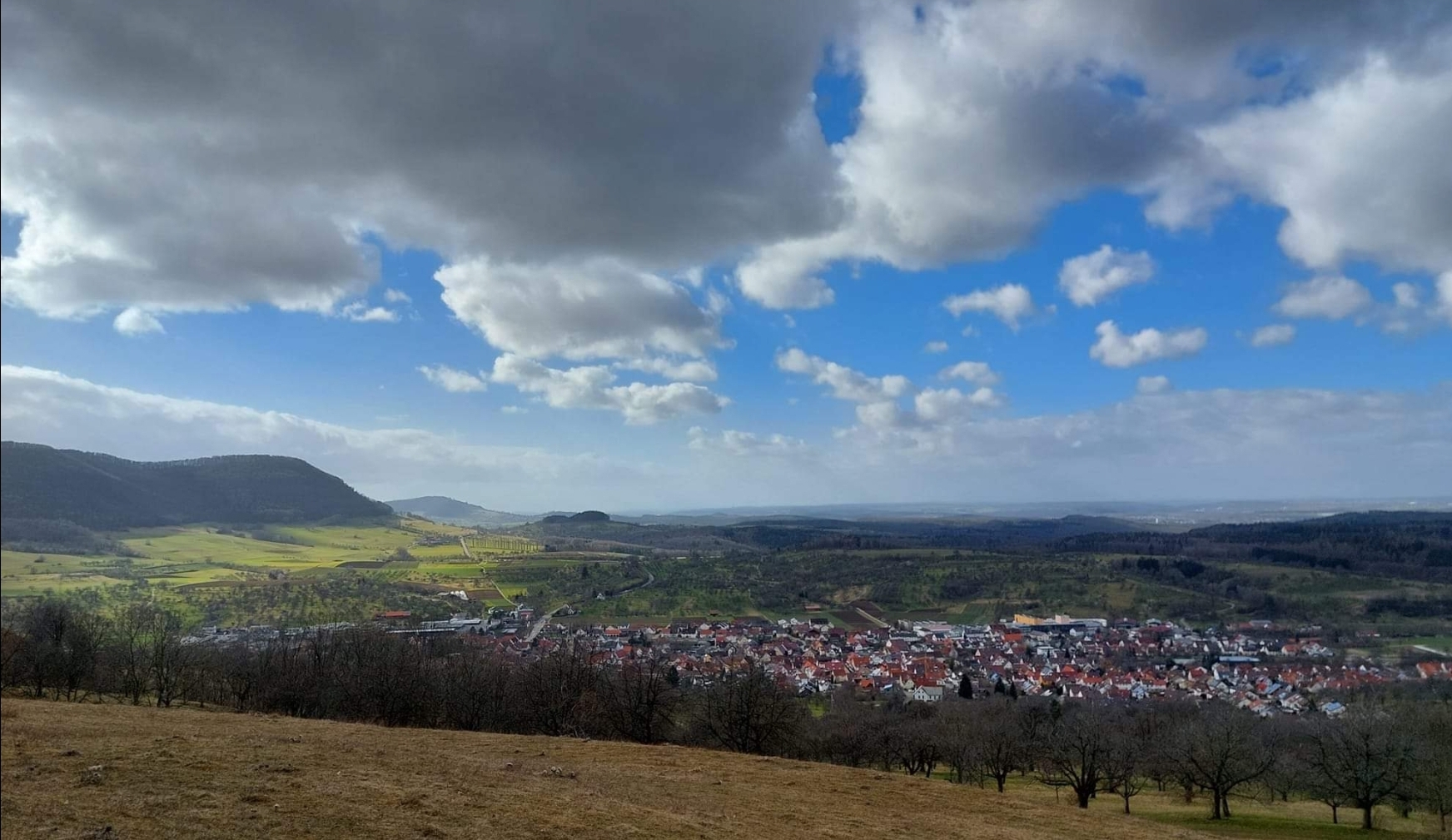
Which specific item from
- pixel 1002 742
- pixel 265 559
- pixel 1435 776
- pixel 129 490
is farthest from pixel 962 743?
pixel 265 559

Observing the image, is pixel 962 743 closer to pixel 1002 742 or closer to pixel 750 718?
pixel 1002 742

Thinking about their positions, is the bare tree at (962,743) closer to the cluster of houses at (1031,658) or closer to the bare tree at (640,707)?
the cluster of houses at (1031,658)

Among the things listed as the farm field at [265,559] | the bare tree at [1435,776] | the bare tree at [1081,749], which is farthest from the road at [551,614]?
the bare tree at [1435,776]

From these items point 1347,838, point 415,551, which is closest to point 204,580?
point 1347,838

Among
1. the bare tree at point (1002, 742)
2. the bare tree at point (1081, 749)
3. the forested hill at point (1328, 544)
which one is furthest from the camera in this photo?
the forested hill at point (1328, 544)

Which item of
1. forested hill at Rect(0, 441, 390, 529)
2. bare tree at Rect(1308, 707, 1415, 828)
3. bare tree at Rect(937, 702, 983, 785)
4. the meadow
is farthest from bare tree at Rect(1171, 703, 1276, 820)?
forested hill at Rect(0, 441, 390, 529)
